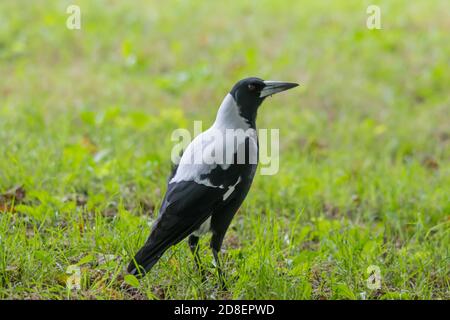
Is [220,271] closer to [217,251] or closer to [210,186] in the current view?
[217,251]

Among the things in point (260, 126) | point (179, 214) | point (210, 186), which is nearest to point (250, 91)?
point (210, 186)

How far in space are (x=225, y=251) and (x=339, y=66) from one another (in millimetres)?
4501

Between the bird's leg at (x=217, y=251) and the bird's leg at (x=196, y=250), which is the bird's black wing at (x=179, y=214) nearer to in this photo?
the bird's leg at (x=217, y=251)

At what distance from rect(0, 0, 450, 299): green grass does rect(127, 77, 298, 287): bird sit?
0.76 feet

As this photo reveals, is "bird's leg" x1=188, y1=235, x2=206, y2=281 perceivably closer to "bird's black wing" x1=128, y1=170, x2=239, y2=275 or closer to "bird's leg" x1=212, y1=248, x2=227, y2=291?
"bird's leg" x1=212, y1=248, x2=227, y2=291

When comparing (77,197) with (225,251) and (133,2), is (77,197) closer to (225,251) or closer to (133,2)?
(225,251)

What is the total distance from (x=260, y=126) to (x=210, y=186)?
366 centimetres

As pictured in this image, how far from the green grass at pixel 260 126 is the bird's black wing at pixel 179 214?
0.25 metres

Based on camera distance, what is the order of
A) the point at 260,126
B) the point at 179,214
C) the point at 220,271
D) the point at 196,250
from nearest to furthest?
the point at 179,214 → the point at 220,271 → the point at 196,250 → the point at 260,126

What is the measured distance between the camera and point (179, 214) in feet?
11.4

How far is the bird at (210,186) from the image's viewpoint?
11.3 ft

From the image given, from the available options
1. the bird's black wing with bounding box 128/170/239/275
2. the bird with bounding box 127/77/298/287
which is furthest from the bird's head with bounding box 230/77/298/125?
the bird's black wing with bounding box 128/170/239/275

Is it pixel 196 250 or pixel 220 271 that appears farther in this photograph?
pixel 196 250

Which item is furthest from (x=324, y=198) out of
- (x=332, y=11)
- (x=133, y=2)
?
(x=133, y=2)
